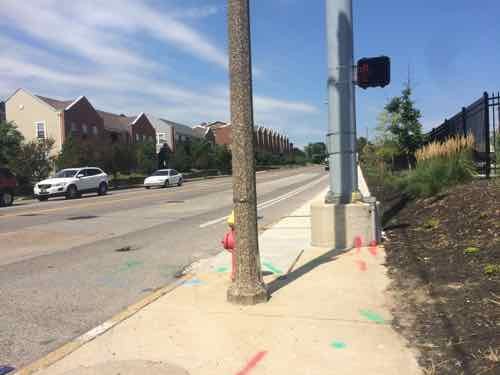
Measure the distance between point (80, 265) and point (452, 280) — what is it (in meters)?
5.33

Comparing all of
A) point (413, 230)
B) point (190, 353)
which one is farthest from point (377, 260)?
point (190, 353)

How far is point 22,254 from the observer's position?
834 cm

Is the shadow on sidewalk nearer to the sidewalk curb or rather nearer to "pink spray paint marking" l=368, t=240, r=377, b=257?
"pink spray paint marking" l=368, t=240, r=377, b=257

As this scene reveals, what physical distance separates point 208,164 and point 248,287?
68627 mm

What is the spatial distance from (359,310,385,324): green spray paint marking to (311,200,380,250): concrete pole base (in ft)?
9.35

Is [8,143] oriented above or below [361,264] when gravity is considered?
above

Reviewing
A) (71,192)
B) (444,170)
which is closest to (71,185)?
(71,192)

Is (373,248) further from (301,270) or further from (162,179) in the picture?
(162,179)

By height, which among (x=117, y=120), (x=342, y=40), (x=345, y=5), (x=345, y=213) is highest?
(x=117, y=120)

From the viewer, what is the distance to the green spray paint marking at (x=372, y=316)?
4.24m

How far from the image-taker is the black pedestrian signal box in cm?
695

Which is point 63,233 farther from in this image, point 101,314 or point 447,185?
point 447,185

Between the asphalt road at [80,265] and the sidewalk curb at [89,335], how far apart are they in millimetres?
193

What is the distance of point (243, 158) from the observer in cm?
477
